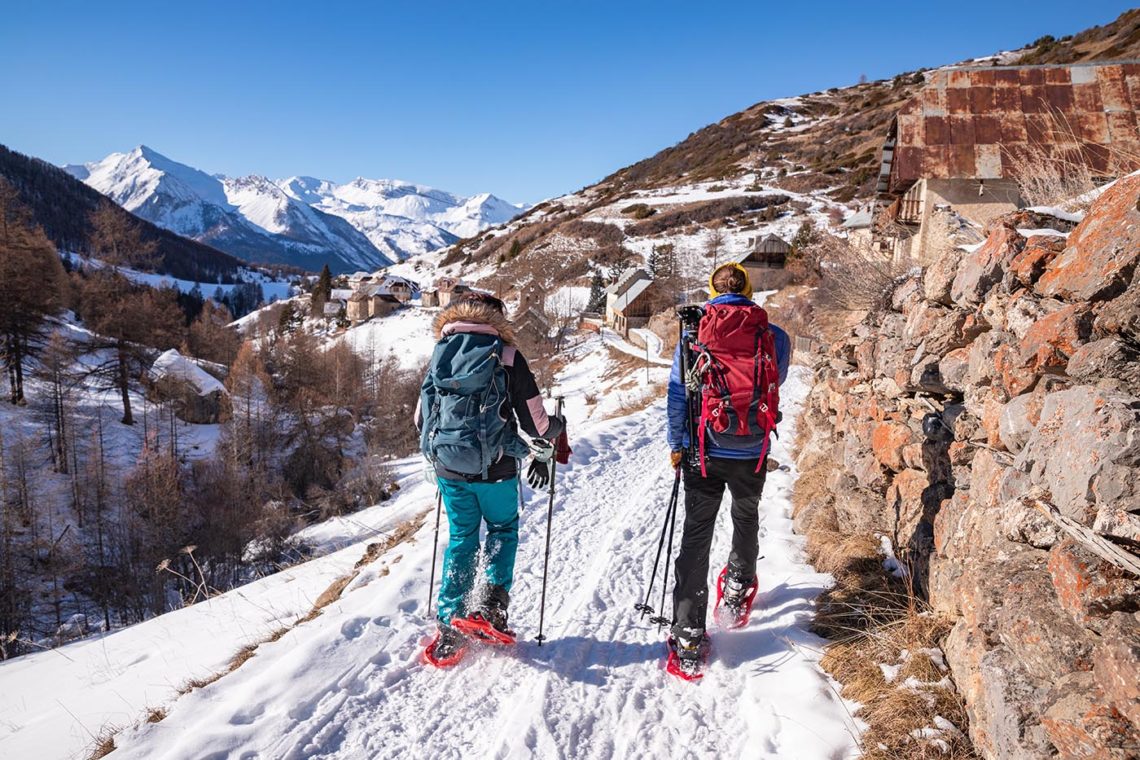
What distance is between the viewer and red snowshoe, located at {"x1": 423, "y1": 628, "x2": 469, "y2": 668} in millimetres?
3707

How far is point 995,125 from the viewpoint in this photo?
9516 mm

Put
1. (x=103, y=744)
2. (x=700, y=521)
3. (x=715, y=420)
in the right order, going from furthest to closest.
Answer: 1. (x=700, y=521)
2. (x=715, y=420)
3. (x=103, y=744)

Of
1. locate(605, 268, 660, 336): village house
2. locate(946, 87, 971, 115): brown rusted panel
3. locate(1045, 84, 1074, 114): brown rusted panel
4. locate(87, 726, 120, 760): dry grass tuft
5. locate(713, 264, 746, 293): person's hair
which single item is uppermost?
locate(946, 87, 971, 115): brown rusted panel

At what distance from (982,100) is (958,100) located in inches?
14.4

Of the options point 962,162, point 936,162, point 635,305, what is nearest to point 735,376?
point 936,162

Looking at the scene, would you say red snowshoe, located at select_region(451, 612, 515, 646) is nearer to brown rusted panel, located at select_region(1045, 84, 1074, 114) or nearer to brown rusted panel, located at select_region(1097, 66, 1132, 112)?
brown rusted panel, located at select_region(1045, 84, 1074, 114)

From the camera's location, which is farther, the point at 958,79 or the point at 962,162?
the point at 958,79

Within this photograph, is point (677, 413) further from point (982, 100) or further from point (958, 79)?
point (958, 79)

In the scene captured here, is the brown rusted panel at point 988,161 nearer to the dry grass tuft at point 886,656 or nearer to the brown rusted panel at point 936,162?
the brown rusted panel at point 936,162

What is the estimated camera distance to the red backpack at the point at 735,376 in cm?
346

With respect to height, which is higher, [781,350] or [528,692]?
[781,350]

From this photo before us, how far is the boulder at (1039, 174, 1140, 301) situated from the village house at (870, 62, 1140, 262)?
6443 mm

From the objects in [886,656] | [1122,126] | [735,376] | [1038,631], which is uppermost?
[1122,126]

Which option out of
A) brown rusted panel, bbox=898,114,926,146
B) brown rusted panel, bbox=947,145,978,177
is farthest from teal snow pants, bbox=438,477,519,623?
brown rusted panel, bbox=898,114,926,146
